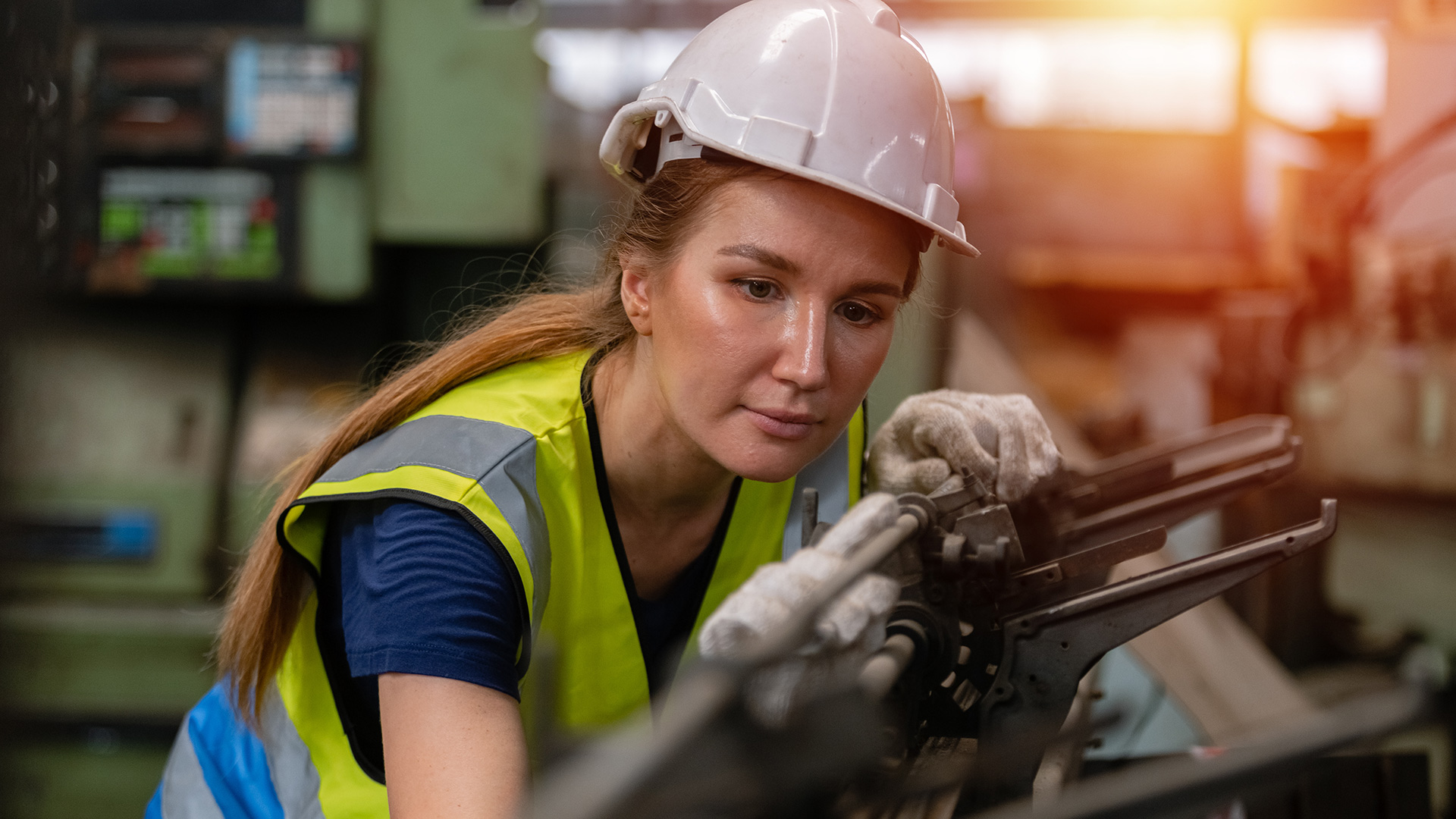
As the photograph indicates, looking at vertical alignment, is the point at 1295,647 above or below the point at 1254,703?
below

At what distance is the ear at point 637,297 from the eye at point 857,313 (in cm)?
19

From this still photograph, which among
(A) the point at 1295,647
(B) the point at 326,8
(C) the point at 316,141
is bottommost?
(A) the point at 1295,647

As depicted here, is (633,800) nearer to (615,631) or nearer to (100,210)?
(615,631)

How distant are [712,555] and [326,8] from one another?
4.54 feet

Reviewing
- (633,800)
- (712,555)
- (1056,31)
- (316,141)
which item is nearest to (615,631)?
(712,555)

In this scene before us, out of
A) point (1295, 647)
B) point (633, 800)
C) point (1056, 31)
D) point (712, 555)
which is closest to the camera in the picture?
point (633, 800)

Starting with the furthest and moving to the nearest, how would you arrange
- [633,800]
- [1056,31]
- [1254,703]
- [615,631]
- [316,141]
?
[1056,31] → [316,141] → [1254,703] → [615,631] → [633,800]

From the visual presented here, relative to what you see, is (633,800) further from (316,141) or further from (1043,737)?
(316,141)

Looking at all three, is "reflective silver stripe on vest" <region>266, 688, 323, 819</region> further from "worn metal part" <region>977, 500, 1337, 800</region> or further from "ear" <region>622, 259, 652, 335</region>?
"worn metal part" <region>977, 500, 1337, 800</region>

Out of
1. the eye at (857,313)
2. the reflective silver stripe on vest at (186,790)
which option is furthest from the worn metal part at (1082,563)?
the reflective silver stripe on vest at (186,790)

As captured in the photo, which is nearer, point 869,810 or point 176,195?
point 869,810

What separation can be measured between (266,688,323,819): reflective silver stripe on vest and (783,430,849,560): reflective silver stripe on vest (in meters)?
0.53

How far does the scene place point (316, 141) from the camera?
1.88m

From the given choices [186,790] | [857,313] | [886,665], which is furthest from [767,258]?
[186,790]
